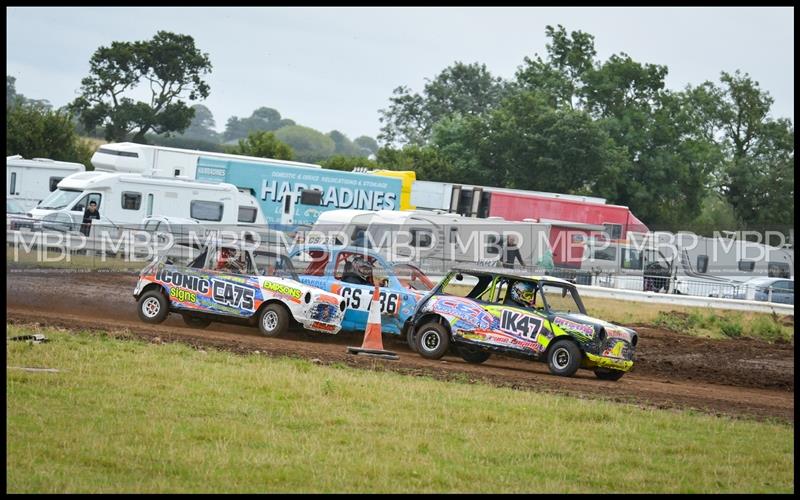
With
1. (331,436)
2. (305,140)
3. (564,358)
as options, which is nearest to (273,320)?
(564,358)

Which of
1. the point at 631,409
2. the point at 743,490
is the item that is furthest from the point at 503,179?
the point at 743,490

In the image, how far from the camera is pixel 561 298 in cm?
1692

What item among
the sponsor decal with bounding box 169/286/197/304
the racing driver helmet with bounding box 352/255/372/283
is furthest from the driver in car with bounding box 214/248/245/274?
the racing driver helmet with bounding box 352/255/372/283

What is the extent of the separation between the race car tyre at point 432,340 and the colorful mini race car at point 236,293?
1699mm

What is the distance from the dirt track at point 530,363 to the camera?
14953mm

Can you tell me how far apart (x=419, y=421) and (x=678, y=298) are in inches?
781

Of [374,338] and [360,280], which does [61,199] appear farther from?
[374,338]

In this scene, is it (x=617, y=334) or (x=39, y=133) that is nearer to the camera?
(x=617, y=334)

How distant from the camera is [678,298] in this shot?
3009 cm

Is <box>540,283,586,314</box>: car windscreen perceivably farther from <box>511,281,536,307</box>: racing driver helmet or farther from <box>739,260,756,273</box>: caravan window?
<box>739,260,756,273</box>: caravan window

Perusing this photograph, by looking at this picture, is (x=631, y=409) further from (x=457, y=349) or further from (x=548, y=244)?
(x=548, y=244)

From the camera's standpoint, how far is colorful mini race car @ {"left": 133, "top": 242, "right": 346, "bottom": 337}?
Result: 1852 cm

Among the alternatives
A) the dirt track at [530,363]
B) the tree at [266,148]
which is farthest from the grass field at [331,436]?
the tree at [266,148]

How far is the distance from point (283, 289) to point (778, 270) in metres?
25.1
